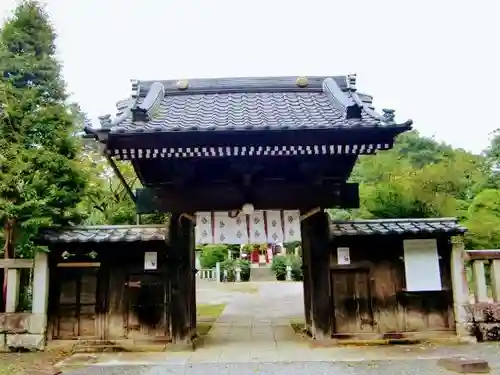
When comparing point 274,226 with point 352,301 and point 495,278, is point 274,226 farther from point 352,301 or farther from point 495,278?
point 495,278

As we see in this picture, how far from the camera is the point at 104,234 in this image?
25.7 feet

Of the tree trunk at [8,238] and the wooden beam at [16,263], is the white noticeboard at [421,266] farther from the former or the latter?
the tree trunk at [8,238]

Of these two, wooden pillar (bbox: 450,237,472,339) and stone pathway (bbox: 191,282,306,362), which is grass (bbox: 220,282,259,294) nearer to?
stone pathway (bbox: 191,282,306,362)

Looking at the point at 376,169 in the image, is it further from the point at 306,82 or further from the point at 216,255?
the point at 306,82

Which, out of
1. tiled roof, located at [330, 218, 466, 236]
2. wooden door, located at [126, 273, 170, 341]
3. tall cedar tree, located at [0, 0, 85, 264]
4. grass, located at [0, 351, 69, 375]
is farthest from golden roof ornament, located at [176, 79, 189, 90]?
grass, located at [0, 351, 69, 375]

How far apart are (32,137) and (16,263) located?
7.96ft

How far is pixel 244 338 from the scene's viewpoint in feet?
28.3

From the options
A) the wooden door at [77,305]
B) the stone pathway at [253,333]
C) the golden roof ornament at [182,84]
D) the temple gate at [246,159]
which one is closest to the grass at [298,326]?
the stone pathway at [253,333]

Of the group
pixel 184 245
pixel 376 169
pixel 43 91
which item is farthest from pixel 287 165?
pixel 376 169

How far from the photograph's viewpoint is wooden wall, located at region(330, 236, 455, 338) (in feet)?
25.3

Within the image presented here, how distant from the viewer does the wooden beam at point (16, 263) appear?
7715 millimetres

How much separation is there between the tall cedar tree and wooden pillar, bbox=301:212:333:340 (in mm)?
4746

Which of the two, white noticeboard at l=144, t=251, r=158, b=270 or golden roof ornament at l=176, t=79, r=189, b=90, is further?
golden roof ornament at l=176, t=79, r=189, b=90

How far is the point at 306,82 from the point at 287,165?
268 centimetres
